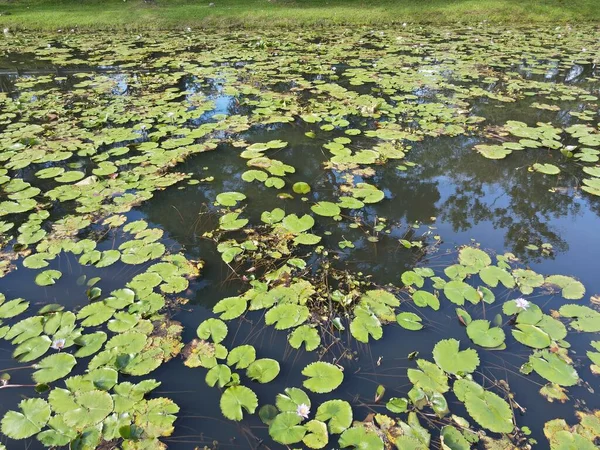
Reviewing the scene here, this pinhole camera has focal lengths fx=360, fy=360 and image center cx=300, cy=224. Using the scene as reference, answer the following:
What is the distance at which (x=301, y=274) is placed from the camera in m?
2.82

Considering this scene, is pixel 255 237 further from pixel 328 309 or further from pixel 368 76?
pixel 368 76

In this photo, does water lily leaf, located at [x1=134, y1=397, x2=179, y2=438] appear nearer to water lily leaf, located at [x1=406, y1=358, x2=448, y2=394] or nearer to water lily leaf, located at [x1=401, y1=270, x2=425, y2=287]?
water lily leaf, located at [x1=406, y1=358, x2=448, y2=394]

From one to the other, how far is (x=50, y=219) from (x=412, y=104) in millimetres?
5619

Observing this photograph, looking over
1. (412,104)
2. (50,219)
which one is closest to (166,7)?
(412,104)

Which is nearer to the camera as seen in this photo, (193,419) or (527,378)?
(193,419)

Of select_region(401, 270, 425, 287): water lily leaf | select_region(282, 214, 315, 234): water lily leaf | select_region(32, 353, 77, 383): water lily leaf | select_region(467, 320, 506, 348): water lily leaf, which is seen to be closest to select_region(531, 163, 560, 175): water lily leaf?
select_region(401, 270, 425, 287): water lily leaf

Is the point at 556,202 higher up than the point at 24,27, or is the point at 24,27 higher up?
the point at 24,27

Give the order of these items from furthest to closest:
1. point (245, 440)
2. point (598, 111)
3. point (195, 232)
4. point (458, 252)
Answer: point (598, 111)
point (195, 232)
point (458, 252)
point (245, 440)

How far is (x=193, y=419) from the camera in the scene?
1.91 m

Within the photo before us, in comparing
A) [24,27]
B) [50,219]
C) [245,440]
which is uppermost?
[24,27]

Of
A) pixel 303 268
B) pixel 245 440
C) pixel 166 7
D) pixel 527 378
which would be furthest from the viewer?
pixel 166 7

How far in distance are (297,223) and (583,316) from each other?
2211 millimetres

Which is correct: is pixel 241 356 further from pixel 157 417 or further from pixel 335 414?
pixel 335 414

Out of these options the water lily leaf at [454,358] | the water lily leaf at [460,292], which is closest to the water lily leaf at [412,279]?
the water lily leaf at [460,292]
